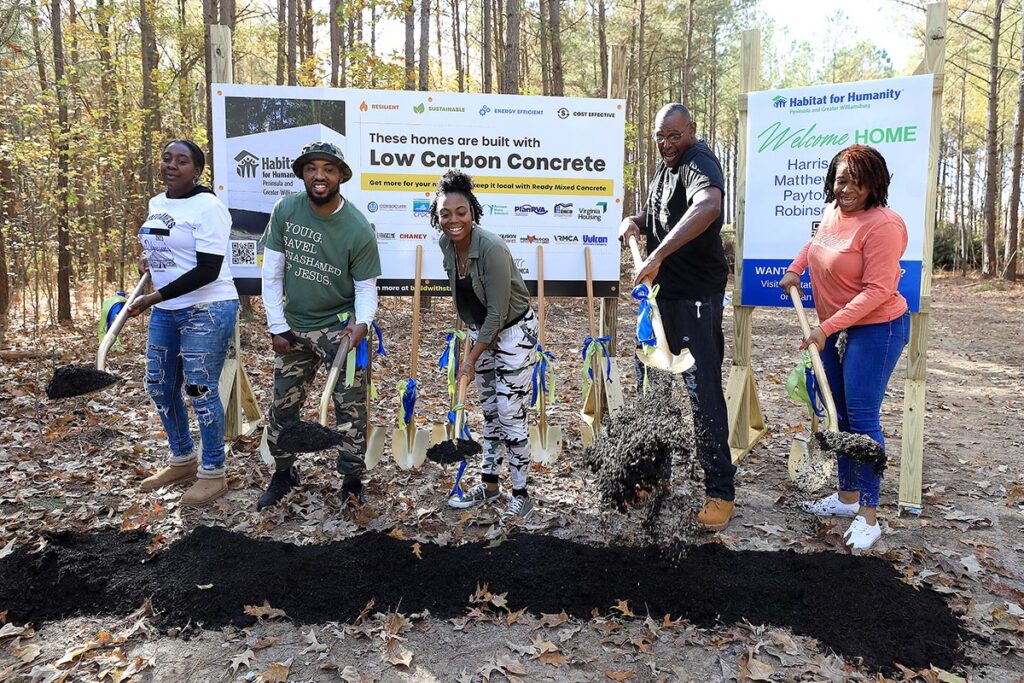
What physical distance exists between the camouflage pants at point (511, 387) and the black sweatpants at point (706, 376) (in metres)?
0.82

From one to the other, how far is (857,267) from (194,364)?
381cm

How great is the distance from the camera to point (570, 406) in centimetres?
695

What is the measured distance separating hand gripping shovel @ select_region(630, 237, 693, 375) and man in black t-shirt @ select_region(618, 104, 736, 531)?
0.09 metres

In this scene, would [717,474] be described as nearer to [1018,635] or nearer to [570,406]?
[1018,635]

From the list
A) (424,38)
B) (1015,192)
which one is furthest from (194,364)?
(1015,192)

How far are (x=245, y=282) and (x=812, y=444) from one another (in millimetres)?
4071

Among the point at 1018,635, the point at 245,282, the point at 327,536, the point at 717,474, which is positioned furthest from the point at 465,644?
the point at 245,282

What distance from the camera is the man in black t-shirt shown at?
3670 mm

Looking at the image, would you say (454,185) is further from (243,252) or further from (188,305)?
(243,252)

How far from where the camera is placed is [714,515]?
3984 mm

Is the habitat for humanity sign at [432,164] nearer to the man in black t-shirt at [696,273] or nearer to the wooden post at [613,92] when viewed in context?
the wooden post at [613,92]

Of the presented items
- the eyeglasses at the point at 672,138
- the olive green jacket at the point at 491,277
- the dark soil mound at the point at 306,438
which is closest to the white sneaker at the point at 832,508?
the olive green jacket at the point at 491,277

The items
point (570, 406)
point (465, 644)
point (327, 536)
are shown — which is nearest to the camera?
point (465, 644)

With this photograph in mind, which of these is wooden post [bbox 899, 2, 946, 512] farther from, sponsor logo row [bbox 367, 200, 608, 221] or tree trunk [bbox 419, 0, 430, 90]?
tree trunk [bbox 419, 0, 430, 90]
